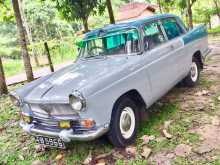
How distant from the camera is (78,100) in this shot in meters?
3.80

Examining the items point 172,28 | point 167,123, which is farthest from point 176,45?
point 167,123

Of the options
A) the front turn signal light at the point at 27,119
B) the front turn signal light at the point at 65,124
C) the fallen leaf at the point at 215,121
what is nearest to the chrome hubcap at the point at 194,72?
the fallen leaf at the point at 215,121

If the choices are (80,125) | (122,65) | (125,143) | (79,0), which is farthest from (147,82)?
(79,0)

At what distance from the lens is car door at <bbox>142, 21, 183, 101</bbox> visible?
5020 mm

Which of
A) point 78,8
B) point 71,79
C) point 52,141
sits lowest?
point 52,141

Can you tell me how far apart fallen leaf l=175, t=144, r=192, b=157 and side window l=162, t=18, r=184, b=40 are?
2.36 meters

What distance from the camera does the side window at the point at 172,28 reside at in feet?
19.7

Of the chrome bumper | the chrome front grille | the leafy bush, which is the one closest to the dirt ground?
the chrome bumper

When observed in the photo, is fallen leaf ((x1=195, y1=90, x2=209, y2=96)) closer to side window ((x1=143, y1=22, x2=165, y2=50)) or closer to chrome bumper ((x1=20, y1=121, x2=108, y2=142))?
side window ((x1=143, y1=22, x2=165, y2=50))

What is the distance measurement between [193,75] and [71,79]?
11.0 feet

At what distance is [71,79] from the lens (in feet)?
14.8

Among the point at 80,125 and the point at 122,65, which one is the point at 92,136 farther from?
the point at 122,65

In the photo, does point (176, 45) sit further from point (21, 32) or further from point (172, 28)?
point (21, 32)

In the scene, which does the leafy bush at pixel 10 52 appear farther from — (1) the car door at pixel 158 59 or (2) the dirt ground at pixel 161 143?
(1) the car door at pixel 158 59
